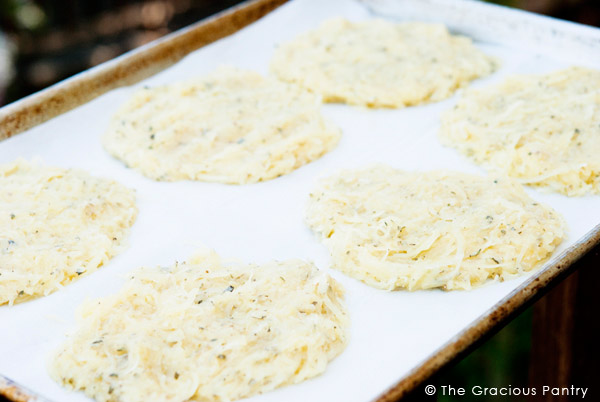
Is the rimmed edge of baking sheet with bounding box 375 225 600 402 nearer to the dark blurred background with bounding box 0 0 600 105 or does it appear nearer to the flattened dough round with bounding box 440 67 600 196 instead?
the flattened dough round with bounding box 440 67 600 196

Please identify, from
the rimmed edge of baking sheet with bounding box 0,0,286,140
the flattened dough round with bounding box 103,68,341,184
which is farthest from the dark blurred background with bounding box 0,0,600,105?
the flattened dough round with bounding box 103,68,341,184

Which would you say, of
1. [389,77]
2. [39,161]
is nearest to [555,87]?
[389,77]

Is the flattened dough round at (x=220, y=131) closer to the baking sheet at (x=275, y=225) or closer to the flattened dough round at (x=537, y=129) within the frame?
the baking sheet at (x=275, y=225)

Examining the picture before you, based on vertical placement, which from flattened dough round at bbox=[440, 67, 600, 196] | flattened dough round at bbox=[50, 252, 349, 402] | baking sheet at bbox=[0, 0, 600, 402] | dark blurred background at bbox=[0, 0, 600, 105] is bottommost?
dark blurred background at bbox=[0, 0, 600, 105]

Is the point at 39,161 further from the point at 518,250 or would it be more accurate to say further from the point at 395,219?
the point at 518,250

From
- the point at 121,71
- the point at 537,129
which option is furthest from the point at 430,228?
the point at 121,71

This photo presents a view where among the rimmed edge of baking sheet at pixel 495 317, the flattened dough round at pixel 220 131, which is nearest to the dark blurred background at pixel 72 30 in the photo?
the flattened dough round at pixel 220 131
